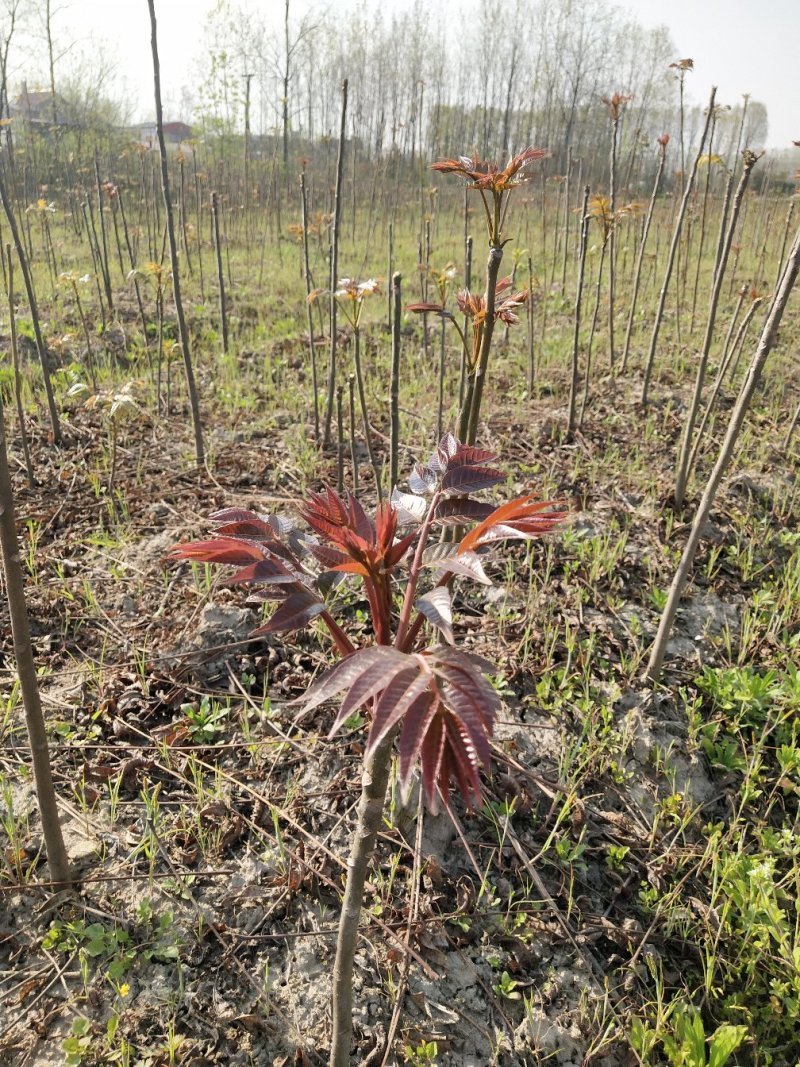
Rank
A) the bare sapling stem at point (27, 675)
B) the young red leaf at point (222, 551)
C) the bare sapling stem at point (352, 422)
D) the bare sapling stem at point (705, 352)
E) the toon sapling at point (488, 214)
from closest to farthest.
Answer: the young red leaf at point (222, 551) → the bare sapling stem at point (27, 675) → the toon sapling at point (488, 214) → the bare sapling stem at point (352, 422) → the bare sapling stem at point (705, 352)

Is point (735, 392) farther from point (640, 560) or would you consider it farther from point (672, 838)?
point (672, 838)

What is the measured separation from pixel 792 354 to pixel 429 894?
19.0 ft

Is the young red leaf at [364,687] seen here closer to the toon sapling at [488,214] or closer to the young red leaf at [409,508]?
the young red leaf at [409,508]

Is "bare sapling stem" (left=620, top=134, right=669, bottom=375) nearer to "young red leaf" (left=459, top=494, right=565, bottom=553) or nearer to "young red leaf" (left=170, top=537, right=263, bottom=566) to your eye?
"young red leaf" (left=459, top=494, right=565, bottom=553)

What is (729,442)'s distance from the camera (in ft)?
6.70

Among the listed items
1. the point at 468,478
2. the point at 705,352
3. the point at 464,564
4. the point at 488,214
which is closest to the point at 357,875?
the point at 464,564

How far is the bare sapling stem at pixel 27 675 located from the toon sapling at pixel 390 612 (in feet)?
1.72

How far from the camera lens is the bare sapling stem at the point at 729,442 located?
179 centimetres

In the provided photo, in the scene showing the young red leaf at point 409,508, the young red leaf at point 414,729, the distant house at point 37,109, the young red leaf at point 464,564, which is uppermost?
the distant house at point 37,109

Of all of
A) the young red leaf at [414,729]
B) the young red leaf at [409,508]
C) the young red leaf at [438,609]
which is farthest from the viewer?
the young red leaf at [409,508]

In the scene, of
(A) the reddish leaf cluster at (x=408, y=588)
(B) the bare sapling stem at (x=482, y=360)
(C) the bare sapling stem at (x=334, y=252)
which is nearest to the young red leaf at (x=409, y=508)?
(A) the reddish leaf cluster at (x=408, y=588)

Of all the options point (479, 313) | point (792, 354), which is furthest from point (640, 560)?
point (792, 354)

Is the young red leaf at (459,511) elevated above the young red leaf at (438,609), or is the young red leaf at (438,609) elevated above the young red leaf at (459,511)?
the young red leaf at (459,511)

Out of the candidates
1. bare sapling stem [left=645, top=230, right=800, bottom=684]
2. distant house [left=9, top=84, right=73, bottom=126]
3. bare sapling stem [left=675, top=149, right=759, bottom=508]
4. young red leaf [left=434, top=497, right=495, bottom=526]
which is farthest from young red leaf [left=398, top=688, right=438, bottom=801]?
distant house [left=9, top=84, right=73, bottom=126]
